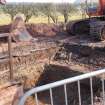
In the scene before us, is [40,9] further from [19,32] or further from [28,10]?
[19,32]

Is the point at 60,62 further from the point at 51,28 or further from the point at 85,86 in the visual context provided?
the point at 51,28

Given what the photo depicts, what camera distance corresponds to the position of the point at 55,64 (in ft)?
43.3

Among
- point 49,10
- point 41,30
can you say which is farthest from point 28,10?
point 41,30

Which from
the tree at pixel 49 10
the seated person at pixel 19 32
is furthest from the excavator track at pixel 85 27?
the tree at pixel 49 10

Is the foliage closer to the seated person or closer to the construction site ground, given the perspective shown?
the seated person

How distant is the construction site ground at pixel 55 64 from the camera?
37.0ft

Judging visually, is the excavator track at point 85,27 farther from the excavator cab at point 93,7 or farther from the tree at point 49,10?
the tree at point 49,10

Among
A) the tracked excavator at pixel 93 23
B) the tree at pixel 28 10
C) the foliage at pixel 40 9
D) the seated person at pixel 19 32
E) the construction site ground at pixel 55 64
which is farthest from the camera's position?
the tree at pixel 28 10

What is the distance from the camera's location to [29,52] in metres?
13.4

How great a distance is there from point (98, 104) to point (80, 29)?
32.5ft

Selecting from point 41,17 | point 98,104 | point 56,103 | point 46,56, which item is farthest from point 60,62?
point 41,17

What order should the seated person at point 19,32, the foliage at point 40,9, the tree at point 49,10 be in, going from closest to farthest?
the seated person at point 19,32 < the tree at point 49,10 < the foliage at point 40,9

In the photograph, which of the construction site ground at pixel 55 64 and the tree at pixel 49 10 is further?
the tree at pixel 49 10

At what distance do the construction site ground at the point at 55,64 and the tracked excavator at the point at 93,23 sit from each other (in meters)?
0.72
